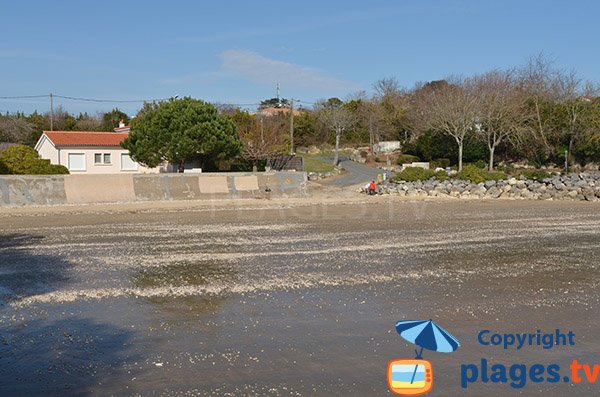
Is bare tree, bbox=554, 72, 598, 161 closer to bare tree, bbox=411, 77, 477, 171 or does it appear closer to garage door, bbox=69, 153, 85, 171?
bare tree, bbox=411, 77, 477, 171

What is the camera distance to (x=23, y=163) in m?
34.5

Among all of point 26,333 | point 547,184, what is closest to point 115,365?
point 26,333

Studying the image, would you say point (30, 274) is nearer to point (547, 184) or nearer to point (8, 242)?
point (8, 242)

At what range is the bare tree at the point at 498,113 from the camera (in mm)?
47306

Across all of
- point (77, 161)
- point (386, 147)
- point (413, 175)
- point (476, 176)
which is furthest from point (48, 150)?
point (386, 147)

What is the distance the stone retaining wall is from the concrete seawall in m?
6.90

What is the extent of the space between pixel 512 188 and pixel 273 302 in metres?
27.6

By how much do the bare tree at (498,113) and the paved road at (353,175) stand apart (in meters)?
8.73

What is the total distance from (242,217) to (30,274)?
11431mm

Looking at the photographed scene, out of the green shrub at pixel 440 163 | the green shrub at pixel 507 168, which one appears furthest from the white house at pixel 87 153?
the green shrub at pixel 507 168

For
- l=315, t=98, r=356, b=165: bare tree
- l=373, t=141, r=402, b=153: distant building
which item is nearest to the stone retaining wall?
l=315, t=98, r=356, b=165: bare tree

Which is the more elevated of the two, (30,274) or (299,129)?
(299,129)

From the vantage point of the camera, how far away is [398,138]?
69438 millimetres

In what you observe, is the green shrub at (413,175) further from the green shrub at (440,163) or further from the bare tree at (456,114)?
the green shrub at (440,163)
